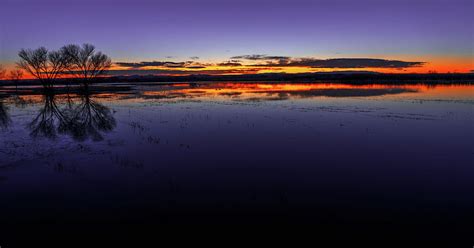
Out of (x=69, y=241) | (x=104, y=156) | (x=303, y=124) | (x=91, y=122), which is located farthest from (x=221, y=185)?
(x=91, y=122)

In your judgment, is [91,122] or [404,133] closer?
[404,133]

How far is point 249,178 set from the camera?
10305 mm

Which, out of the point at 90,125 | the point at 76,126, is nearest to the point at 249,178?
the point at 90,125

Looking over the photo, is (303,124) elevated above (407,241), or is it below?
above

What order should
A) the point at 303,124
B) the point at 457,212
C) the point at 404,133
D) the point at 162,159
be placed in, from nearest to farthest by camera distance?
the point at 457,212
the point at 162,159
the point at 404,133
the point at 303,124

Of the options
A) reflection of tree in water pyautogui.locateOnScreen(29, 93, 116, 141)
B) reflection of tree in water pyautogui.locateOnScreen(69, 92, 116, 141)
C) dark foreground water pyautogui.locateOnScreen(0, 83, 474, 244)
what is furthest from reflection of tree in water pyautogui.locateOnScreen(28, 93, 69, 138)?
reflection of tree in water pyautogui.locateOnScreen(69, 92, 116, 141)

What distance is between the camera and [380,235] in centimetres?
672

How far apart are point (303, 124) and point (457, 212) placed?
42.3ft

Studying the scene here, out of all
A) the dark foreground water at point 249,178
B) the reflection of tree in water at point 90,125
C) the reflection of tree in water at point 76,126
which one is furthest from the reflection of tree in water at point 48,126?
the reflection of tree in water at point 90,125

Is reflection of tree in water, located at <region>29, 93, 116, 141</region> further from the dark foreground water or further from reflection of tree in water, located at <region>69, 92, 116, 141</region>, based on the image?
the dark foreground water

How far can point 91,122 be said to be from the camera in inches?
907

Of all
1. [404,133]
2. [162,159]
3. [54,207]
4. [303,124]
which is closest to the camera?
[54,207]

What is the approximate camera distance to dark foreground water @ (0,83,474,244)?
752 cm

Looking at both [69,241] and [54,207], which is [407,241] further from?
[54,207]
